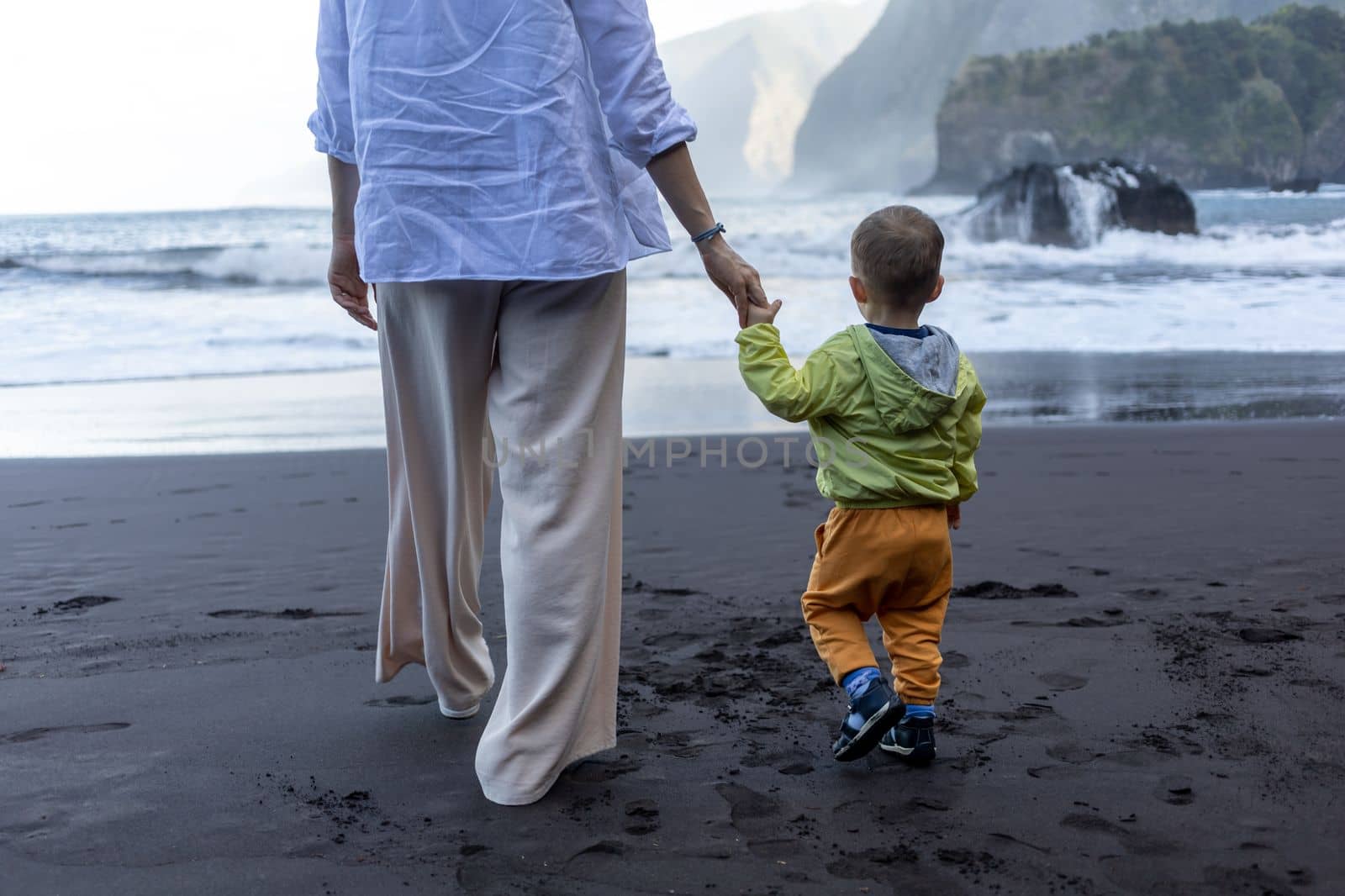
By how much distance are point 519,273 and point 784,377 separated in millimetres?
534

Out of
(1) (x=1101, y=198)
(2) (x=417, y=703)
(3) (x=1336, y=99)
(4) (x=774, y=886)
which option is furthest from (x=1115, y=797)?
(3) (x=1336, y=99)

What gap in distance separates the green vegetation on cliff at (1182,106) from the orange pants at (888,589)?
19.7 m

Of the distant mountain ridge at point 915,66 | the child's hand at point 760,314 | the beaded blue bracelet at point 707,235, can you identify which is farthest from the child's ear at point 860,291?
the distant mountain ridge at point 915,66

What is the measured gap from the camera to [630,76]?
6.20 feet

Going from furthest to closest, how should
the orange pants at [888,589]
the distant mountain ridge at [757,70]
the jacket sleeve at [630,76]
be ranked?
the distant mountain ridge at [757,70]
the orange pants at [888,589]
the jacket sleeve at [630,76]

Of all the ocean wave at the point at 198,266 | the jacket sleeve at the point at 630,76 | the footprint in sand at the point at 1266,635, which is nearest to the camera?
the jacket sleeve at the point at 630,76

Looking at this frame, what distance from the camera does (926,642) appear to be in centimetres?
229

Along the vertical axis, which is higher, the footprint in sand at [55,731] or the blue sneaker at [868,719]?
the blue sneaker at [868,719]

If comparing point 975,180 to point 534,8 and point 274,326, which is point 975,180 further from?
point 534,8

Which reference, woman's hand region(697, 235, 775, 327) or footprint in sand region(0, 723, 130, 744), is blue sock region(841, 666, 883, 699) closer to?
woman's hand region(697, 235, 775, 327)

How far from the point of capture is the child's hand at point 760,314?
83.4 inches

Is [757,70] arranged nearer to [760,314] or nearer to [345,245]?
[345,245]

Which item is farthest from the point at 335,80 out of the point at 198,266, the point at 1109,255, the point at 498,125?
the point at 1109,255

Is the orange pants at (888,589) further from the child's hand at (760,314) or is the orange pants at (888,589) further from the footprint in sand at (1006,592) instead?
the footprint in sand at (1006,592)
